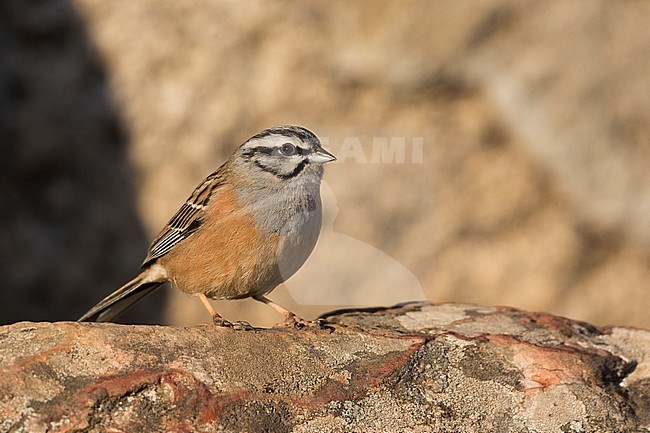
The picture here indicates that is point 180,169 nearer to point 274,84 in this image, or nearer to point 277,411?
point 274,84

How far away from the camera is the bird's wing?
5602mm

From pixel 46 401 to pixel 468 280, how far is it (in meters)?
5.15

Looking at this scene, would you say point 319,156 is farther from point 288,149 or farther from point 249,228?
point 249,228

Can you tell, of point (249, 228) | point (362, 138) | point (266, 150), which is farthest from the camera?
point (362, 138)

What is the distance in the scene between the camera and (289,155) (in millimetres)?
5418

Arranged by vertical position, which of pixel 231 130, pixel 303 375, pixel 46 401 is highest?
pixel 231 130

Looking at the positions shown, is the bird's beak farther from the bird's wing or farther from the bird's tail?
the bird's tail

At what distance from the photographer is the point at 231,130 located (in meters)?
8.15

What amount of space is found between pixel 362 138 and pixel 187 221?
8.86 ft

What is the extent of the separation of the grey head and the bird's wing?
13.8 inches

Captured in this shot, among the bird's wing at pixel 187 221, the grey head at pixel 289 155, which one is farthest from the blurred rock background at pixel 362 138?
the grey head at pixel 289 155

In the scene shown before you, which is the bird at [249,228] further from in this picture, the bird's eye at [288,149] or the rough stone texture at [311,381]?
the rough stone texture at [311,381]

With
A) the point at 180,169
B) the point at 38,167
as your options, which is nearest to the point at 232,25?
the point at 180,169

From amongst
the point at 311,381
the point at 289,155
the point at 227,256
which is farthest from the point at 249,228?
the point at 311,381
